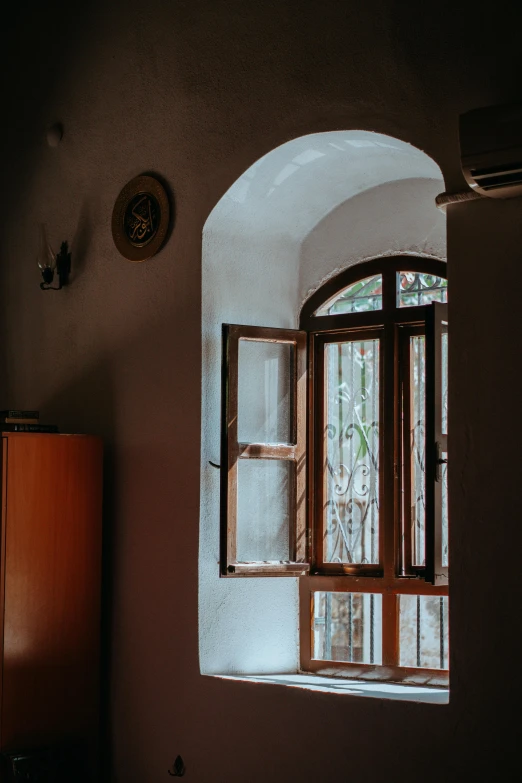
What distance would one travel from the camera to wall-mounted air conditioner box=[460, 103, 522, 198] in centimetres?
305

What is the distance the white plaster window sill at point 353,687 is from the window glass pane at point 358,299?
161cm

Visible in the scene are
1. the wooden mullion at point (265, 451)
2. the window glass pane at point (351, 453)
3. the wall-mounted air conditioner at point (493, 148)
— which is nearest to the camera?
the wall-mounted air conditioner at point (493, 148)

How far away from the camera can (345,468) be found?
4410 mm

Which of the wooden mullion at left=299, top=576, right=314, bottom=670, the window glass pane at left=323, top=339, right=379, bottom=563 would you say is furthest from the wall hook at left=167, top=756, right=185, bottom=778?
the window glass pane at left=323, top=339, right=379, bottom=563

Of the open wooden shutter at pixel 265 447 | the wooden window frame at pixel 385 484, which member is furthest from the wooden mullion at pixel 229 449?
the wooden window frame at pixel 385 484

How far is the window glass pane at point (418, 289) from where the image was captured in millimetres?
4242

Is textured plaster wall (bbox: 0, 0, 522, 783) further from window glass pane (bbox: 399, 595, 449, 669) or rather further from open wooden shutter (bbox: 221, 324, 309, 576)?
window glass pane (bbox: 399, 595, 449, 669)

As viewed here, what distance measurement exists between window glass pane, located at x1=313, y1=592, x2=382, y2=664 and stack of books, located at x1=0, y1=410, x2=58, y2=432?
57.0 inches

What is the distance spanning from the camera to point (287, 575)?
4234 mm

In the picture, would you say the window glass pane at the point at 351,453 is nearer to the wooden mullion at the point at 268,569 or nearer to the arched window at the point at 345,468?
the arched window at the point at 345,468

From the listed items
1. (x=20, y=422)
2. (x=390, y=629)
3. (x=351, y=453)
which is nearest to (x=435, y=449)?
(x=351, y=453)

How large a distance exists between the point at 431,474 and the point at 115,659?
5.77ft

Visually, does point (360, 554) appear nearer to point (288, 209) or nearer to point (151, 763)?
Answer: point (151, 763)

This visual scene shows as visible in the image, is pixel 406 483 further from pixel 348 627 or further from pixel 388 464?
pixel 348 627
